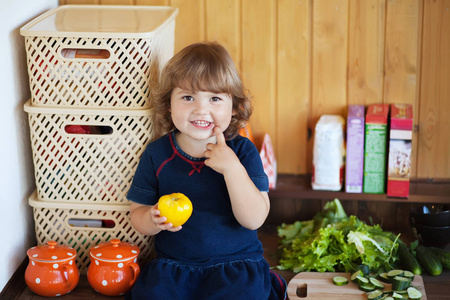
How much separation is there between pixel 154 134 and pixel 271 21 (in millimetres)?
661

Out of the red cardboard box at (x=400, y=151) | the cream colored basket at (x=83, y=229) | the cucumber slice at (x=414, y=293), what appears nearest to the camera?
the cucumber slice at (x=414, y=293)

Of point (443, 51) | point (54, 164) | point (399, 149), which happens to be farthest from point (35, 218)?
point (443, 51)

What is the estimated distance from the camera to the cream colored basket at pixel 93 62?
72.0 inches

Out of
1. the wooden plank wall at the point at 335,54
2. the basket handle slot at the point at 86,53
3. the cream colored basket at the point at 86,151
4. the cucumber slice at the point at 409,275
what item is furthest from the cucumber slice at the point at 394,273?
the basket handle slot at the point at 86,53

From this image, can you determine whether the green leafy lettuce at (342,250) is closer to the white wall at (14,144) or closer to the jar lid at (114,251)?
the jar lid at (114,251)

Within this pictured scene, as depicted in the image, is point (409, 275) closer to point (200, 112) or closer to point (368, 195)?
point (368, 195)

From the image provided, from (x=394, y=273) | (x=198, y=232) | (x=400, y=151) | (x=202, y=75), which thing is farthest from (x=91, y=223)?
(x=400, y=151)

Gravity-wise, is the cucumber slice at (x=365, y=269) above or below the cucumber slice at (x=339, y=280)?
above

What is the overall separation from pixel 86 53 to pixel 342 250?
1.02 meters

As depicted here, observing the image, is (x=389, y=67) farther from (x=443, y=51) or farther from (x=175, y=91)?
(x=175, y=91)

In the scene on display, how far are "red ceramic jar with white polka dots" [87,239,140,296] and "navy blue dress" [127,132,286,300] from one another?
0.07 metres

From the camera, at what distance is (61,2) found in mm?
2303

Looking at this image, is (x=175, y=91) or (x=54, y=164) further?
(x=54, y=164)

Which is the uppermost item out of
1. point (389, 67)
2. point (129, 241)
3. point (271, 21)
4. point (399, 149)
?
point (271, 21)
